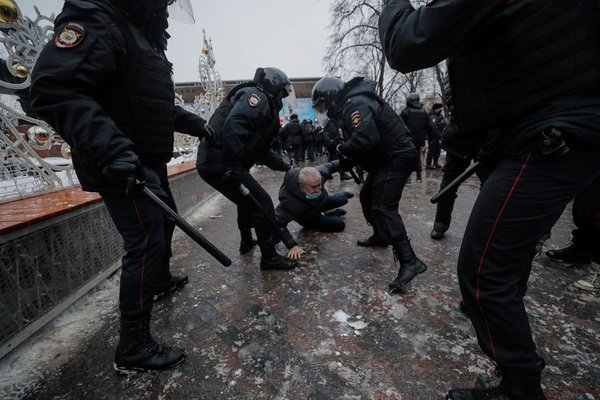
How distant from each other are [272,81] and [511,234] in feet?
7.31

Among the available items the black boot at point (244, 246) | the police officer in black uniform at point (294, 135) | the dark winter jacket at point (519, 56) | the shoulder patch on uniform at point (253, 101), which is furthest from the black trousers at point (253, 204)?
the police officer in black uniform at point (294, 135)

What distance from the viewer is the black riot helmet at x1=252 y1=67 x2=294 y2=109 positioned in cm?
256

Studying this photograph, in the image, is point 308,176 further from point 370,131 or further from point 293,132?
point 293,132

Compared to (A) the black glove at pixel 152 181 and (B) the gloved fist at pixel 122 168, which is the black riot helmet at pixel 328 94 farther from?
(B) the gloved fist at pixel 122 168

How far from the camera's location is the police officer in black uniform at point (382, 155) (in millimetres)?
2215

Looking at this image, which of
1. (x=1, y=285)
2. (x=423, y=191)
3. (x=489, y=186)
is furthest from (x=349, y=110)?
(x=423, y=191)

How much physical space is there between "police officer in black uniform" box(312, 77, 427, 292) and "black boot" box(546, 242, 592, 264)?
1.42m

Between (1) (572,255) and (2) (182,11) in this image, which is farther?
(1) (572,255)

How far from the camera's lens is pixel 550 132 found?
91 cm

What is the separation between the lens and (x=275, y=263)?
102 inches

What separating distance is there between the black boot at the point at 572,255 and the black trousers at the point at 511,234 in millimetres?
2101

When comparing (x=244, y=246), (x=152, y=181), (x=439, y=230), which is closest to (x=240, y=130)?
(x=152, y=181)

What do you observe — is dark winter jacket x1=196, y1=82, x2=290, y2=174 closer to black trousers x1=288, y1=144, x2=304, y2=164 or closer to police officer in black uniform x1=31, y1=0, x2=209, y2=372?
police officer in black uniform x1=31, y1=0, x2=209, y2=372

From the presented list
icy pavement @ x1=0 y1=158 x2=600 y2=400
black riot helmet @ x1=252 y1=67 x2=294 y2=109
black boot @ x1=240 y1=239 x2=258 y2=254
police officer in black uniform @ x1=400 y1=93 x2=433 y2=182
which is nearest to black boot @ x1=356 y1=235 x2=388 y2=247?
icy pavement @ x1=0 y1=158 x2=600 y2=400
